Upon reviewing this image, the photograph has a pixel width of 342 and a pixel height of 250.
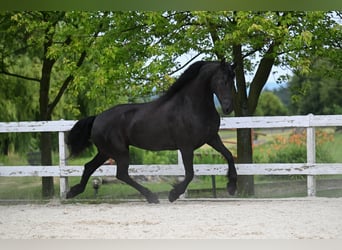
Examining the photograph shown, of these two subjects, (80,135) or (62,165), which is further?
(62,165)

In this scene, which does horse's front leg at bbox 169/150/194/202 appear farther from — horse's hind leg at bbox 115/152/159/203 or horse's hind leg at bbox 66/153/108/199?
horse's hind leg at bbox 66/153/108/199

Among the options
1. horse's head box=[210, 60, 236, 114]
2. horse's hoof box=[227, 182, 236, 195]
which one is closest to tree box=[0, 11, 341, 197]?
horse's hoof box=[227, 182, 236, 195]

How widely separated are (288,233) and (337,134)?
1118 millimetres

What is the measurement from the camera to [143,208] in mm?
5062

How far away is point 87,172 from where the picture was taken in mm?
5242

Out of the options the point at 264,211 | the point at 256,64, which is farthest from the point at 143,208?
the point at 256,64

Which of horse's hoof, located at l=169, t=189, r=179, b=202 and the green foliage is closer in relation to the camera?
horse's hoof, located at l=169, t=189, r=179, b=202

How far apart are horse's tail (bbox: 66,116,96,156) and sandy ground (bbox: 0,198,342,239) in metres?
0.49

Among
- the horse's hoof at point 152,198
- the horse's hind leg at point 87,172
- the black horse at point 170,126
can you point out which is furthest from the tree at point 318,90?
the horse's hind leg at point 87,172

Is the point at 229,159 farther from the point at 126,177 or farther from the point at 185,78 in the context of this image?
the point at 126,177

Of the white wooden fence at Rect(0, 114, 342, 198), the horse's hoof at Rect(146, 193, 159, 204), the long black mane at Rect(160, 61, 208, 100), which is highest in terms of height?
the long black mane at Rect(160, 61, 208, 100)

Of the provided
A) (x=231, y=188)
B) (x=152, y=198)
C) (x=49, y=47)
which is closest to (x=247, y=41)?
(x=231, y=188)

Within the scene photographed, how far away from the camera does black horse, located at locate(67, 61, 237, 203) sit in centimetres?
497

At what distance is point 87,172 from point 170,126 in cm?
85
